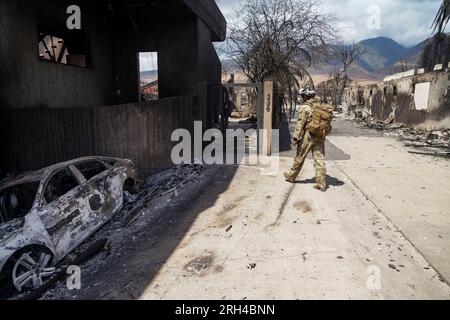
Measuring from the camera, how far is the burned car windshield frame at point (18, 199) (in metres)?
4.96

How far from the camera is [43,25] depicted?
29.1 ft

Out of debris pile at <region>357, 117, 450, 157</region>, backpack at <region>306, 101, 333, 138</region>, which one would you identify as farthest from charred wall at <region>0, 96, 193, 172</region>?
debris pile at <region>357, 117, 450, 157</region>

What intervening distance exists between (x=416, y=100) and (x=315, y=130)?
1311cm

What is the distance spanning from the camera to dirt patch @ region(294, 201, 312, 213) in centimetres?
583

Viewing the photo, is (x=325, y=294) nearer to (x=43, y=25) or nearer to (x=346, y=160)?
(x=346, y=160)

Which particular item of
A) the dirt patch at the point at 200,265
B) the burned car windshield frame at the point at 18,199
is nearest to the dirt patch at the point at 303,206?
the dirt patch at the point at 200,265

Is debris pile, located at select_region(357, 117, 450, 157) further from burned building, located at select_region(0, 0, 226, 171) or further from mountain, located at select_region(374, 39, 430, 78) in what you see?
burned building, located at select_region(0, 0, 226, 171)

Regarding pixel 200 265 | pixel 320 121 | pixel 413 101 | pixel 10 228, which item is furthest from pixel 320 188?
pixel 413 101

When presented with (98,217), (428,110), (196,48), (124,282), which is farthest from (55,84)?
(428,110)

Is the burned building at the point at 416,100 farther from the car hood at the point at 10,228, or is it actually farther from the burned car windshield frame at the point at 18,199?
the car hood at the point at 10,228

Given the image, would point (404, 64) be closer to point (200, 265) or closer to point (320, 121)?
point (320, 121)

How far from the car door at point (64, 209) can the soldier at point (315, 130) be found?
13.1 feet
